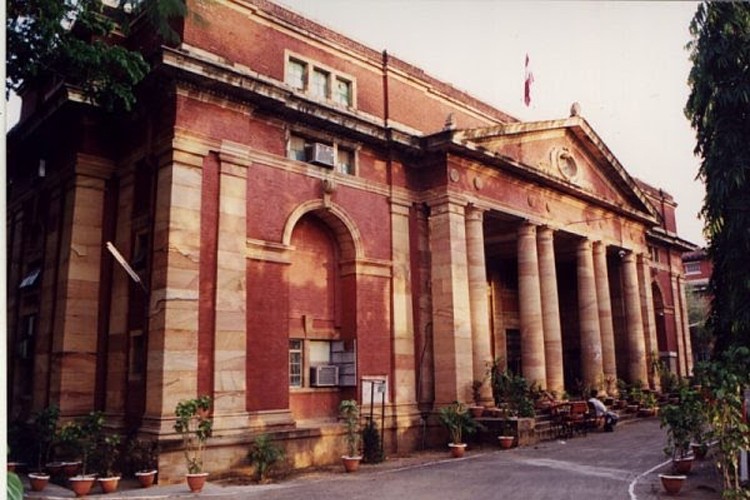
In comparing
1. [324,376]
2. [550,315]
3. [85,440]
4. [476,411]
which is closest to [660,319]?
[550,315]

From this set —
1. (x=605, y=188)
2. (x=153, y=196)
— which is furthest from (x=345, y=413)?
(x=605, y=188)

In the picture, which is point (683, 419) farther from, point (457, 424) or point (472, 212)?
point (472, 212)

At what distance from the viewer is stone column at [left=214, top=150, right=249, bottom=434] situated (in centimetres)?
1479

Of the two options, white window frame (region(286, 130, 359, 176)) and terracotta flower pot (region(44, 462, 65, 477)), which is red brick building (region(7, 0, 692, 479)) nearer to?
white window frame (region(286, 130, 359, 176))

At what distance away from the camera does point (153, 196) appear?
1560 cm

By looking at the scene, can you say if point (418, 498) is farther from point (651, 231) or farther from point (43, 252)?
point (651, 231)

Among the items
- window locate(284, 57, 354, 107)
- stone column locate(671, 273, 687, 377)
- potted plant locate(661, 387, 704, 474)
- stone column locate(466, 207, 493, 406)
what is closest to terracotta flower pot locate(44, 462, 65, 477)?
window locate(284, 57, 354, 107)

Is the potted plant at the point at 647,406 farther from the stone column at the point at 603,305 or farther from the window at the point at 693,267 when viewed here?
the window at the point at 693,267

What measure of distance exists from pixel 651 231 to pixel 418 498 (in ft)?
91.3

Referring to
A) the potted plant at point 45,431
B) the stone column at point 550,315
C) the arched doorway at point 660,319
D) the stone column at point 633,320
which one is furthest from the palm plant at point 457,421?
the arched doorway at point 660,319

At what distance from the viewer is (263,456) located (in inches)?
550

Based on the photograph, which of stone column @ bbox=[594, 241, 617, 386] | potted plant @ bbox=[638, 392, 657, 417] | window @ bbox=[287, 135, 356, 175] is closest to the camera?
window @ bbox=[287, 135, 356, 175]

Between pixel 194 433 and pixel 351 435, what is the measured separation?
3.94m

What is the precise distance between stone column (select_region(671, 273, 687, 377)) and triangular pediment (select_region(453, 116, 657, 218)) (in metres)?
9.69
